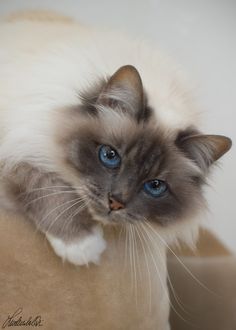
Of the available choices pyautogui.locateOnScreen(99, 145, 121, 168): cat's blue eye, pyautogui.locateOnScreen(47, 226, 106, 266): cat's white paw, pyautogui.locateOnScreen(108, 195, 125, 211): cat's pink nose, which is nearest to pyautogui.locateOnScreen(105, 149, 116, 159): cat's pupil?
pyautogui.locateOnScreen(99, 145, 121, 168): cat's blue eye

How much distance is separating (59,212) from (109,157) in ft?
0.67

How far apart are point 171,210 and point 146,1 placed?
110 centimetres

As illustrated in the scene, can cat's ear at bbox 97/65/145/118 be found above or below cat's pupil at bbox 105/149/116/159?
above

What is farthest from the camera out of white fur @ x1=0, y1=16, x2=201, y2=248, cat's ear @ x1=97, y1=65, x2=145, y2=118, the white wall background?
the white wall background

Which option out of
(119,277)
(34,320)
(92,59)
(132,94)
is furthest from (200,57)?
(34,320)

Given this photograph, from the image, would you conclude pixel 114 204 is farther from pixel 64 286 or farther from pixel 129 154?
pixel 64 286

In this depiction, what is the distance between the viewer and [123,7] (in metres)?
2.11

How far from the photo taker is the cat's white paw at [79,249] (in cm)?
128

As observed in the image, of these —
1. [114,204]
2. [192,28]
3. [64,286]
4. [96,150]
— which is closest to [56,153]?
[96,150]

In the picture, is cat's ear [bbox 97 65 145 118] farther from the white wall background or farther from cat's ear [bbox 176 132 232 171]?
the white wall background

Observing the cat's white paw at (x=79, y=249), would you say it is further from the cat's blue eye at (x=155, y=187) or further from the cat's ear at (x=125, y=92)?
the cat's ear at (x=125, y=92)

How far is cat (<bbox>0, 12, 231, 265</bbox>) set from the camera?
124cm

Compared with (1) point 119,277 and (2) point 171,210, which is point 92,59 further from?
(1) point 119,277

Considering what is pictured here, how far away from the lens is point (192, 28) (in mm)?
2102
